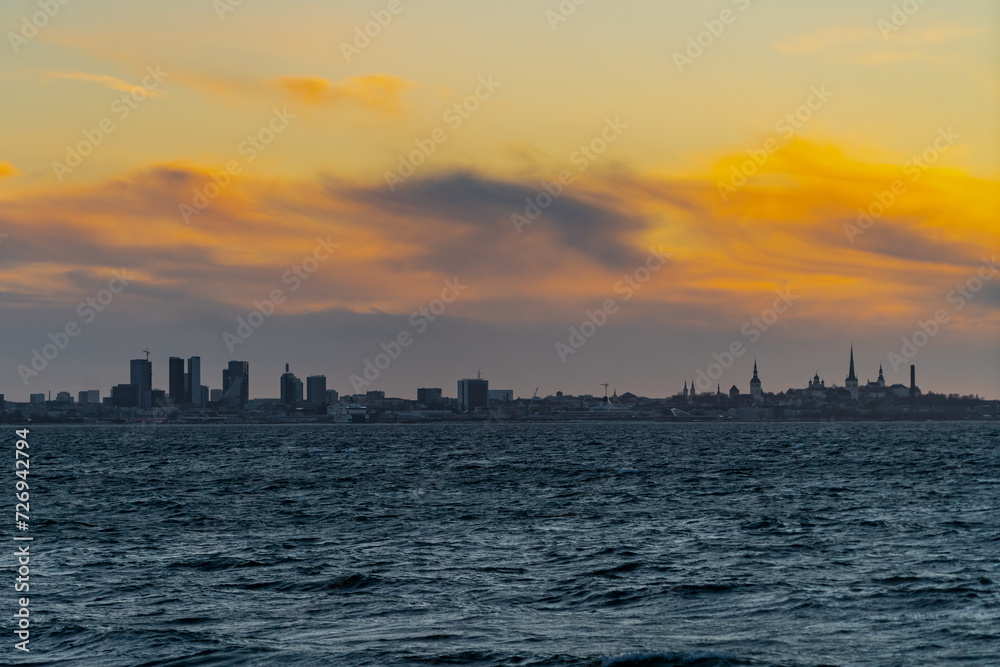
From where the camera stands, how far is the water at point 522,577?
23.5m

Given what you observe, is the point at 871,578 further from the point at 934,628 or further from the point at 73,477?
the point at 73,477

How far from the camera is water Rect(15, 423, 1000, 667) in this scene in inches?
924

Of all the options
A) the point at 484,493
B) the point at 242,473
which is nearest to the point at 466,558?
the point at 484,493

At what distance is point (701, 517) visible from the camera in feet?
162

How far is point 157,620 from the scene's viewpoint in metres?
26.4

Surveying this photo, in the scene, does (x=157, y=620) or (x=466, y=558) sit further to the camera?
(x=466, y=558)

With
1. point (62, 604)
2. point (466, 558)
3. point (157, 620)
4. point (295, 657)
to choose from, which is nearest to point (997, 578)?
point (466, 558)

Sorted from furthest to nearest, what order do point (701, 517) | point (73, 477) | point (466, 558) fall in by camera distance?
point (73, 477) → point (701, 517) → point (466, 558)

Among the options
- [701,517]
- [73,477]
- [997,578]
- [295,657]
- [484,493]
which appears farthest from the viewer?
[73,477]

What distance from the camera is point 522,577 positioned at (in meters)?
32.2

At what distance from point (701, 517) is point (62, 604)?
29861mm

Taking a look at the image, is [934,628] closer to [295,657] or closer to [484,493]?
[295,657]

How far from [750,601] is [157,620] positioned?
50.1 feet

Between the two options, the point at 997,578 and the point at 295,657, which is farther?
the point at 997,578
